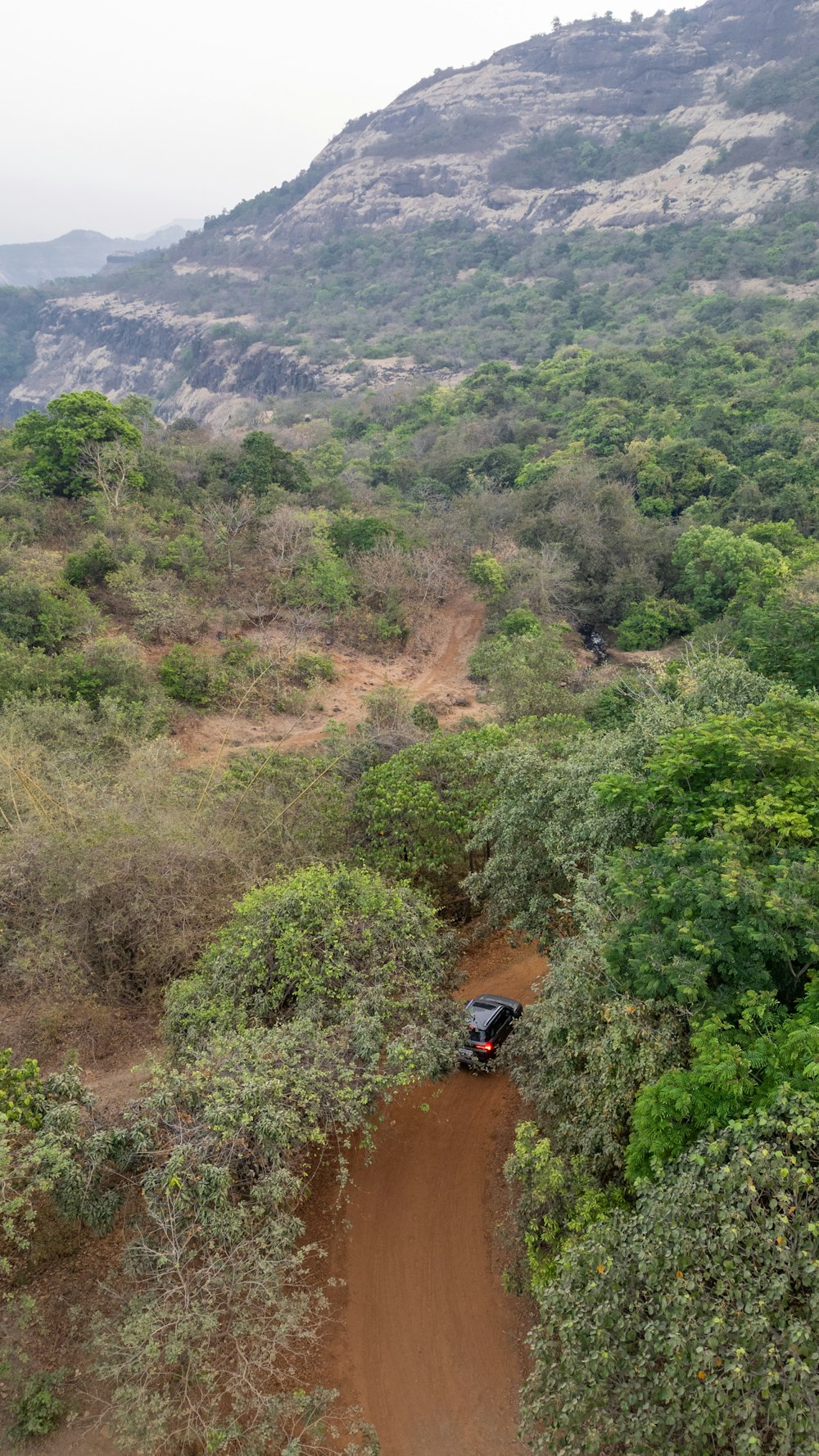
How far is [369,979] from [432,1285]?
3.61 metres

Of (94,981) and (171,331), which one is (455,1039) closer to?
(94,981)

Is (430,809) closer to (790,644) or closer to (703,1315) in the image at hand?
(790,644)

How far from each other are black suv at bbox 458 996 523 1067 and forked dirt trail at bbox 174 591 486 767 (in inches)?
375

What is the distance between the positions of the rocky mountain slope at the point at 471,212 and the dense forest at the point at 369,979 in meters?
59.0

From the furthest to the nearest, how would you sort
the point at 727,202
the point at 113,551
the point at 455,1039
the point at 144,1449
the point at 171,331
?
1. the point at 171,331
2. the point at 727,202
3. the point at 113,551
4. the point at 455,1039
5. the point at 144,1449

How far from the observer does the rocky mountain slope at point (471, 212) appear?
273ft

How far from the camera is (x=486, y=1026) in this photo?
12.3 m

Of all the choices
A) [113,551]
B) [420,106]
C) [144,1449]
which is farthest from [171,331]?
[144,1449]

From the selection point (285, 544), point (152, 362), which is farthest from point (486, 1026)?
point (152, 362)

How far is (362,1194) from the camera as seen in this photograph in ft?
34.7

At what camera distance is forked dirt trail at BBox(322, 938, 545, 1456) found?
27.2 ft

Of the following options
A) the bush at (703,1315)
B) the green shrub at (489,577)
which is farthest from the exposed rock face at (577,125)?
the bush at (703,1315)

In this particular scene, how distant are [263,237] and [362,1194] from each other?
14877 cm

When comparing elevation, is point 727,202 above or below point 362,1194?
above
